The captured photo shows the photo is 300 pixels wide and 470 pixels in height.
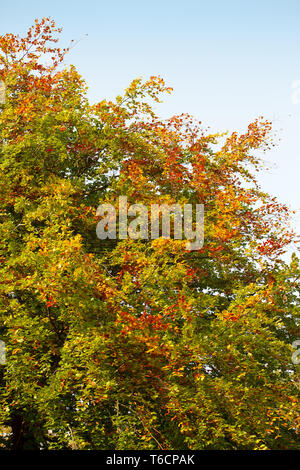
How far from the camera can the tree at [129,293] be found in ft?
27.6

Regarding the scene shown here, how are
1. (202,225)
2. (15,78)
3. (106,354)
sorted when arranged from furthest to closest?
(15,78) → (202,225) → (106,354)

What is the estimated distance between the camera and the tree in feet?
27.6

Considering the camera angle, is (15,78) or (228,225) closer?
(228,225)

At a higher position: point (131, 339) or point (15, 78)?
point (15, 78)

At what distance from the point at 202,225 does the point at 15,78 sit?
845 cm

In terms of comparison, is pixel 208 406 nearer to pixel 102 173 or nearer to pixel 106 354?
pixel 106 354

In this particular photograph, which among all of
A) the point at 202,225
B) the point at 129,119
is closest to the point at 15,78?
the point at 129,119

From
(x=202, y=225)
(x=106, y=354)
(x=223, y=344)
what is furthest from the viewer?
(x=202, y=225)

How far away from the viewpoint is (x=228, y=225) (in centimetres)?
1256

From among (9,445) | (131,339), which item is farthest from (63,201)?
(9,445)

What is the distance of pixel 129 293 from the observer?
401 inches

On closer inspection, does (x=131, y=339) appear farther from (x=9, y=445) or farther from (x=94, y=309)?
(x=9, y=445)

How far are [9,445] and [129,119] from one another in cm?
1136
